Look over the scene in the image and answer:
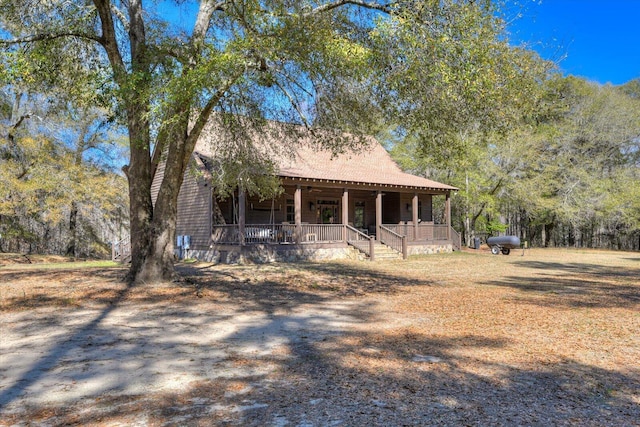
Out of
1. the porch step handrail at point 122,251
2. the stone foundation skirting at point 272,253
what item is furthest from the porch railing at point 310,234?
the porch step handrail at point 122,251

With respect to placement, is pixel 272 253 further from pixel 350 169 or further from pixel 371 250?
pixel 350 169

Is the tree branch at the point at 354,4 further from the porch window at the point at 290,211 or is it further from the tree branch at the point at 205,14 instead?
the porch window at the point at 290,211

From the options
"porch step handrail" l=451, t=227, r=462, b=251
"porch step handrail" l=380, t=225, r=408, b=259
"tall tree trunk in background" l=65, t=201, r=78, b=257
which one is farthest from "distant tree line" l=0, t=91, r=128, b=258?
"porch step handrail" l=451, t=227, r=462, b=251

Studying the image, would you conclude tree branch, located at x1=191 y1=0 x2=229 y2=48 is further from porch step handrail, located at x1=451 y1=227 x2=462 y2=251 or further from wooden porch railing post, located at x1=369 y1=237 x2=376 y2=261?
porch step handrail, located at x1=451 y1=227 x2=462 y2=251

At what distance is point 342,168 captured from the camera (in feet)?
72.1

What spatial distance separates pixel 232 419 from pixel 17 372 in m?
2.49

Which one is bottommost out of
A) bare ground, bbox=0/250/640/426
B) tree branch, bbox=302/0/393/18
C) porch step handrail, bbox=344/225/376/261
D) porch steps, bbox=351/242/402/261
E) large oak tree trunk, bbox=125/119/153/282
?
bare ground, bbox=0/250/640/426

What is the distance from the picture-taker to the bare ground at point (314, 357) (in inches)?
127

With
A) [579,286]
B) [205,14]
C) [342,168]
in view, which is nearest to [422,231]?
[342,168]

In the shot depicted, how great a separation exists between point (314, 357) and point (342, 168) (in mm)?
17674

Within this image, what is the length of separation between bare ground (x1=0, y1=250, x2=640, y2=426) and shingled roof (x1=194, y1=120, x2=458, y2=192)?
940 centimetres

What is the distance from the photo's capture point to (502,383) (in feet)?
12.7

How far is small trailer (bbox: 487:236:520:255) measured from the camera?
2283cm

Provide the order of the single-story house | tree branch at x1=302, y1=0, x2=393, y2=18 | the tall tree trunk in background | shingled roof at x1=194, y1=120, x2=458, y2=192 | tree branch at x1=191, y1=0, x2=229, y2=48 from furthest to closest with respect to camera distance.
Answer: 1. the tall tree trunk in background
2. shingled roof at x1=194, y1=120, x2=458, y2=192
3. the single-story house
4. tree branch at x1=191, y1=0, x2=229, y2=48
5. tree branch at x1=302, y1=0, x2=393, y2=18
